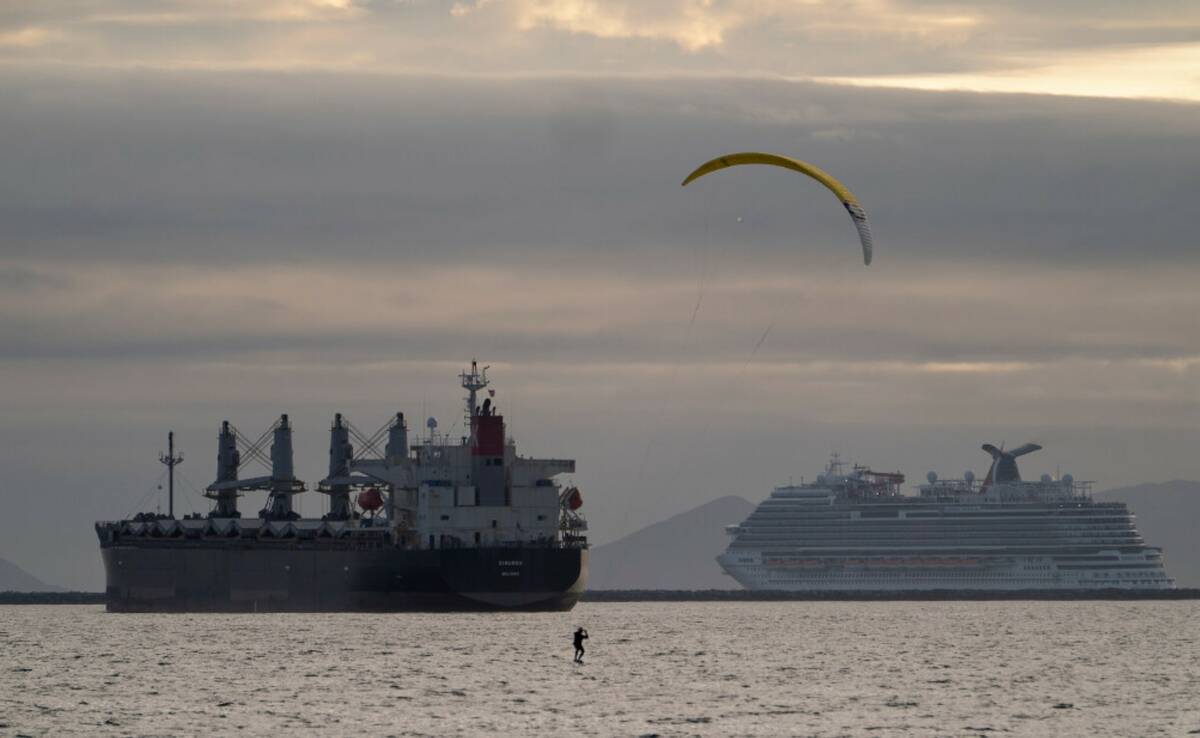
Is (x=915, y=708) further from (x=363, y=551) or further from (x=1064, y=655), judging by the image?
(x=363, y=551)

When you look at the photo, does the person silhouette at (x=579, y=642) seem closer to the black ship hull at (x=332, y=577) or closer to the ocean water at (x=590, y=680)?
the ocean water at (x=590, y=680)

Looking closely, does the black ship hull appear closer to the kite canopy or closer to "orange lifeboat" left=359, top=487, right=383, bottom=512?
"orange lifeboat" left=359, top=487, right=383, bottom=512

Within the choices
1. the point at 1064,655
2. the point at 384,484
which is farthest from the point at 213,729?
the point at 384,484

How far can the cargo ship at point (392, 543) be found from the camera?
→ 12494 centimetres

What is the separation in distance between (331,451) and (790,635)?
52178 mm

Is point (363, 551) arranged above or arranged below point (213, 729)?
above

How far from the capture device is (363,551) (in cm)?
13100

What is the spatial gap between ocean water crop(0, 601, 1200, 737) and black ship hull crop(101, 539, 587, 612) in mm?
2828

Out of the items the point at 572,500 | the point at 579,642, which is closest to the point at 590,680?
the point at 579,642

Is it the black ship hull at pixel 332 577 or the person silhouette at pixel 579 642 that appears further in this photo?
the black ship hull at pixel 332 577

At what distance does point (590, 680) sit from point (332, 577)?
64.0 metres

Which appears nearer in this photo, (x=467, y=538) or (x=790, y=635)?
(x=790, y=635)

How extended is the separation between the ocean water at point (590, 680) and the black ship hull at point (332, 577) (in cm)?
283

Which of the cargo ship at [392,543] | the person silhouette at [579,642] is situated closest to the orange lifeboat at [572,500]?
the cargo ship at [392,543]
